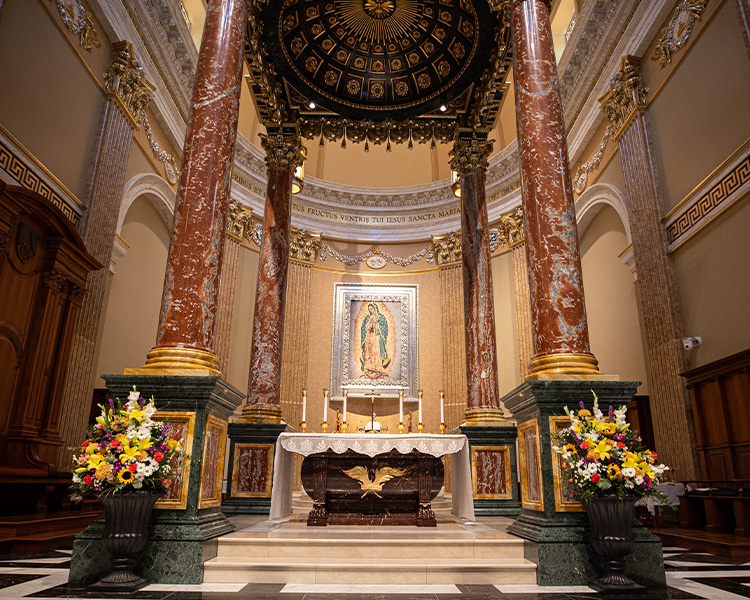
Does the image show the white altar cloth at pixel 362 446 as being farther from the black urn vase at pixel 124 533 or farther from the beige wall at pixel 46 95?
the beige wall at pixel 46 95

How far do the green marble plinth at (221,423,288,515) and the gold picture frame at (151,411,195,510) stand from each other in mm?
2773

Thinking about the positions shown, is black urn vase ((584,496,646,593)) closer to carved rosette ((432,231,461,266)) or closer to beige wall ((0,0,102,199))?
beige wall ((0,0,102,199))

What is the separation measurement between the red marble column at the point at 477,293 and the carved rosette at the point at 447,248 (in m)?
4.95

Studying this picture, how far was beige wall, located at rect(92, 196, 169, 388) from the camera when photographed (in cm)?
950

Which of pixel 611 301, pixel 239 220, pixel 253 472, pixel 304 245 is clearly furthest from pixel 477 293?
pixel 239 220

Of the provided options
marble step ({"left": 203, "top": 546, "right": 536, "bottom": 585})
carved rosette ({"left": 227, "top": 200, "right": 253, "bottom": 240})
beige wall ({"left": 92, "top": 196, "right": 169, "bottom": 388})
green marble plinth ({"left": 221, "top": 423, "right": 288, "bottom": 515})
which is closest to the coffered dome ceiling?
beige wall ({"left": 92, "top": 196, "right": 169, "bottom": 388})

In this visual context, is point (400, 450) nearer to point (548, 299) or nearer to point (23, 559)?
point (548, 299)

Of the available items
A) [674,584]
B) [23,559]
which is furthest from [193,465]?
[674,584]

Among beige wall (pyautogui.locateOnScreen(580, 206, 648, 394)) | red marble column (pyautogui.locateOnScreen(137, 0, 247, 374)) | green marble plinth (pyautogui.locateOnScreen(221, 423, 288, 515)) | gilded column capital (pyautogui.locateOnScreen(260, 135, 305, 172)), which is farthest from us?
beige wall (pyautogui.locateOnScreen(580, 206, 648, 394))

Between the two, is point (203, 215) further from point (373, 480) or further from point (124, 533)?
point (373, 480)

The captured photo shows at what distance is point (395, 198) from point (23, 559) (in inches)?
460

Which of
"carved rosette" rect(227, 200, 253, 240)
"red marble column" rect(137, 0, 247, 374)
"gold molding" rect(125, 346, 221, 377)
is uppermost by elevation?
"carved rosette" rect(227, 200, 253, 240)

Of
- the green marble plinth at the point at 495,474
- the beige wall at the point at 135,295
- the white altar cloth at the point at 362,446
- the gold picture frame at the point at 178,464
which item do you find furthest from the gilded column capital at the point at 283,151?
the gold picture frame at the point at 178,464

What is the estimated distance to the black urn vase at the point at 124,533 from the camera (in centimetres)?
360
